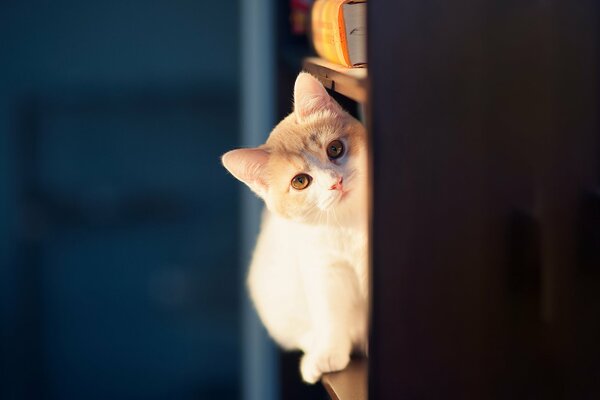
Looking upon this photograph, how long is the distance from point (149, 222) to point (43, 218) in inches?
8.9

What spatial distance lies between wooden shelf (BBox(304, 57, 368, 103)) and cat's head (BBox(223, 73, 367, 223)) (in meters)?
0.03

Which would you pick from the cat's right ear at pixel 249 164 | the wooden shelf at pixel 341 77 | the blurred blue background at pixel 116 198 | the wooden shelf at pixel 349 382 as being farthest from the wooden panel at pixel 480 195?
the blurred blue background at pixel 116 198

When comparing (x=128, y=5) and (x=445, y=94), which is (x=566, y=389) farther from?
(x=128, y=5)

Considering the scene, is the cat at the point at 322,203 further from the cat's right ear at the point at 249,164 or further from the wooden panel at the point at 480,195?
the wooden panel at the point at 480,195

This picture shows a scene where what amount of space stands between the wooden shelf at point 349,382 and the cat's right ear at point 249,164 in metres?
0.26

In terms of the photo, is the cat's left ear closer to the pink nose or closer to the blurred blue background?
the pink nose

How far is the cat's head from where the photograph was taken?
0.88m

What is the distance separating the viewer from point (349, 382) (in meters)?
0.89

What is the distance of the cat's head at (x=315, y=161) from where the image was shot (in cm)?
88

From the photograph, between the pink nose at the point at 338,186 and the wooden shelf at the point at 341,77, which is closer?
the wooden shelf at the point at 341,77

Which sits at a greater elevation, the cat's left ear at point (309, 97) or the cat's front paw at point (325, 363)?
the cat's left ear at point (309, 97)

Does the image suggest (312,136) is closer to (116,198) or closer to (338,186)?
(338,186)

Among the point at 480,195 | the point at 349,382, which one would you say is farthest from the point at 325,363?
the point at 480,195

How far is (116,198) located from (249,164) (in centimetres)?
73
